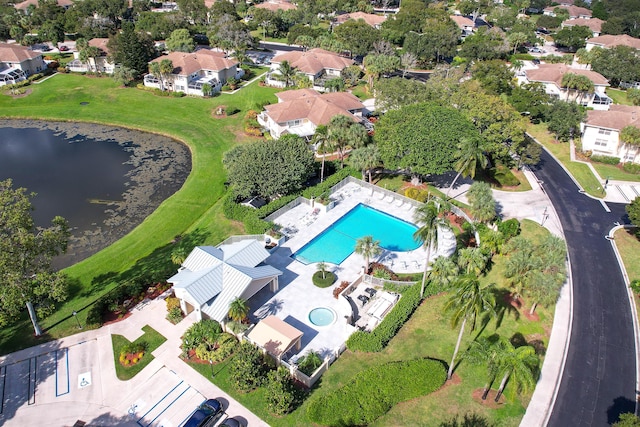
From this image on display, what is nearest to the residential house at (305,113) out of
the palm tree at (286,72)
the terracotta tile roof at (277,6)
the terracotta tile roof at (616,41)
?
the palm tree at (286,72)

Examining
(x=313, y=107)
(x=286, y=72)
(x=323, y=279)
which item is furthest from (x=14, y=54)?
(x=323, y=279)

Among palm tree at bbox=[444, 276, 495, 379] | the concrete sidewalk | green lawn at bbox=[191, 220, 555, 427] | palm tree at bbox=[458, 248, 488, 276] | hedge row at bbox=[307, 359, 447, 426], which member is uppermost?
palm tree at bbox=[444, 276, 495, 379]

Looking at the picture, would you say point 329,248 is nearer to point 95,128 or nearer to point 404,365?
point 404,365

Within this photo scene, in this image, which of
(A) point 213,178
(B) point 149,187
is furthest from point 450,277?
(B) point 149,187

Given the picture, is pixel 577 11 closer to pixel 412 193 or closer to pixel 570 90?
pixel 570 90

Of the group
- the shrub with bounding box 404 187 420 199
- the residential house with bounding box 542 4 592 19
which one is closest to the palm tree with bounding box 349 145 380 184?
the shrub with bounding box 404 187 420 199

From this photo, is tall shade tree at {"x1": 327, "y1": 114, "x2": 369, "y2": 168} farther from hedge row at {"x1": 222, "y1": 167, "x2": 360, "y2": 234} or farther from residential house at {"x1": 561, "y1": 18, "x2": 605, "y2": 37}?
residential house at {"x1": 561, "y1": 18, "x2": 605, "y2": 37}
